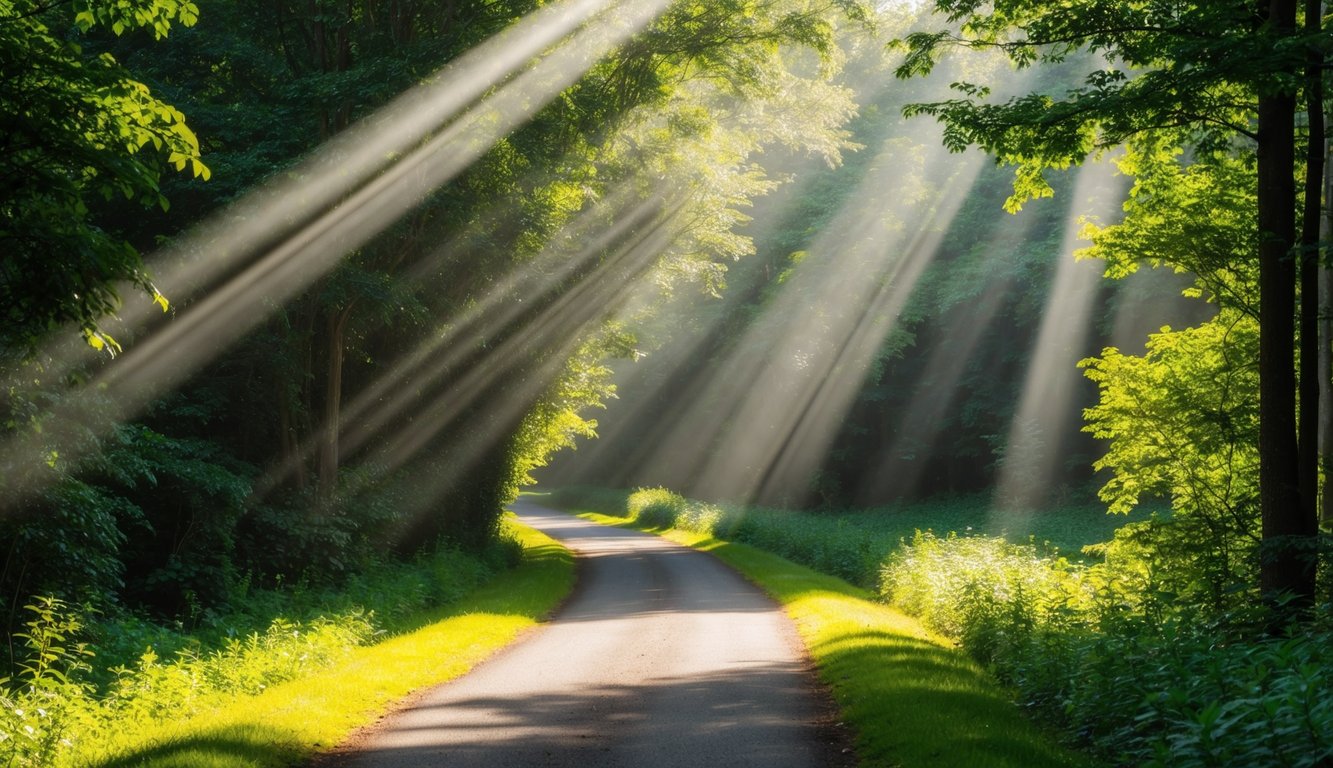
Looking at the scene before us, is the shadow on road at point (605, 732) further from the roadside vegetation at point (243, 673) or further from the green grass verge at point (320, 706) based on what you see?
the roadside vegetation at point (243, 673)

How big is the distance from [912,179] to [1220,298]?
3160 centimetres

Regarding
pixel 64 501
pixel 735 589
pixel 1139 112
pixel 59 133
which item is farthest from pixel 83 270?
pixel 735 589

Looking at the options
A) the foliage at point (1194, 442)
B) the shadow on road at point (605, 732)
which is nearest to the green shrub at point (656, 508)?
the foliage at point (1194, 442)

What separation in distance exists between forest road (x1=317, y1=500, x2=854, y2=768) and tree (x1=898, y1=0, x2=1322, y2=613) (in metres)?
4.76

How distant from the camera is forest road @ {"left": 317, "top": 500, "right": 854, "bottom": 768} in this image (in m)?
8.13

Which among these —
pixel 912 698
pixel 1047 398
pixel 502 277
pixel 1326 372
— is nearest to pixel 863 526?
pixel 1047 398

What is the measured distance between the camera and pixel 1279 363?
30.9 feet

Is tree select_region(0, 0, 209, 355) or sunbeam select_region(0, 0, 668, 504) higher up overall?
sunbeam select_region(0, 0, 668, 504)

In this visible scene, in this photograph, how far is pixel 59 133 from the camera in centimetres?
632

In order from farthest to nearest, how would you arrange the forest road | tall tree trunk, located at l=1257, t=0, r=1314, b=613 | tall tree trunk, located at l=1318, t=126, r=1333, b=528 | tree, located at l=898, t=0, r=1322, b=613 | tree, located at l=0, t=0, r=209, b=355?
tall tree trunk, located at l=1318, t=126, r=1333, b=528, tall tree trunk, located at l=1257, t=0, r=1314, b=613, tree, located at l=898, t=0, r=1322, b=613, the forest road, tree, located at l=0, t=0, r=209, b=355

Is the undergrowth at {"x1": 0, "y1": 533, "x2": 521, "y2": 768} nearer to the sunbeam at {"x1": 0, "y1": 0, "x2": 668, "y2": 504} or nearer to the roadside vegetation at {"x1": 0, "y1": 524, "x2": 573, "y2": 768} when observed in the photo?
the roadside vegetation at {"x1": 0, "y1": 524, "x2": 573, "y2": 768}

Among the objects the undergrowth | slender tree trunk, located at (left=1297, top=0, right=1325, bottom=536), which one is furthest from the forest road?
slender tree trunk, located at (left=1297, top=0, right=1325, bottom=536)

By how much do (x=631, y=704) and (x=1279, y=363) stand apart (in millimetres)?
7085

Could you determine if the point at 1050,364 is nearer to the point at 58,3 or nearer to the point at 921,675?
the point at 921,675
